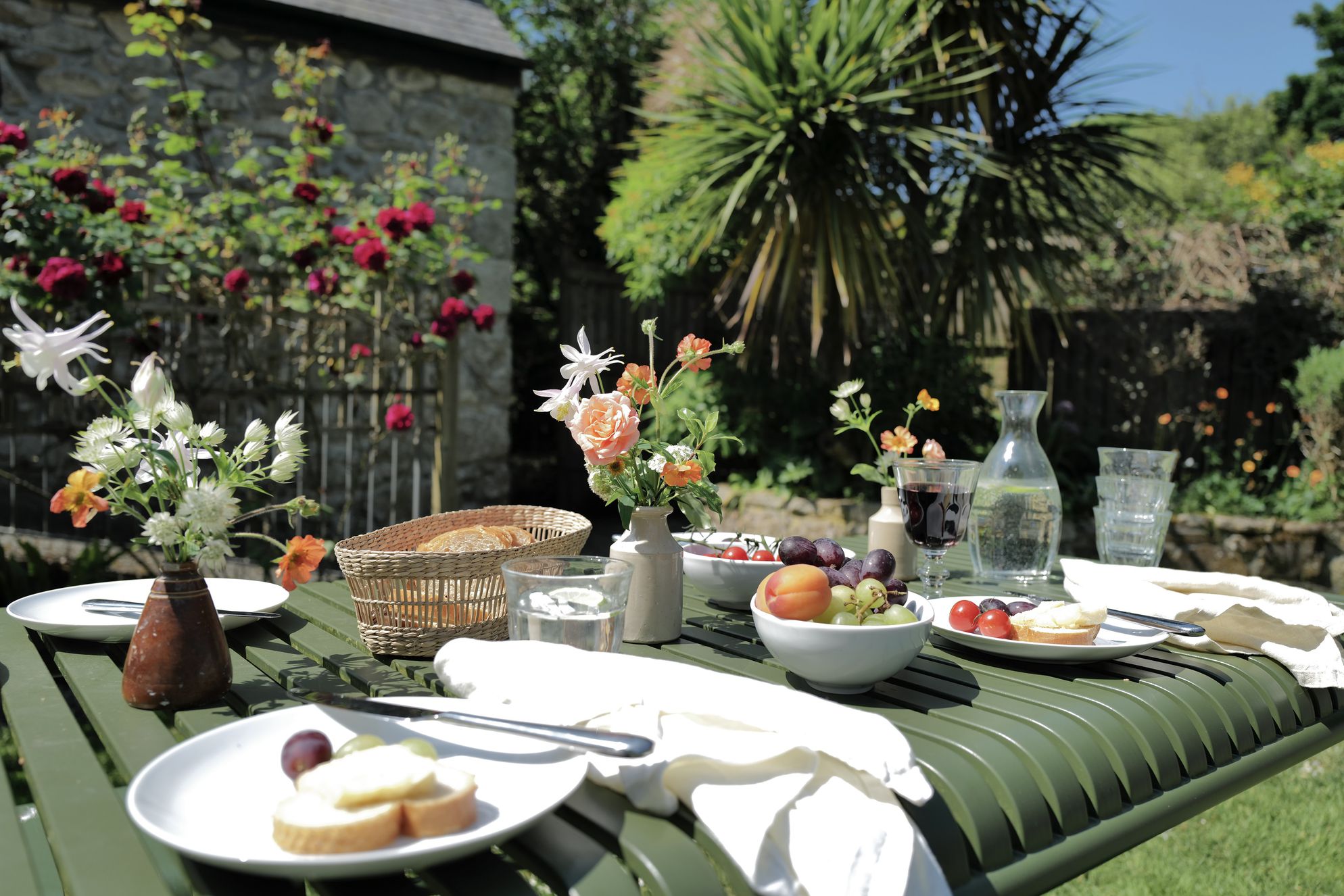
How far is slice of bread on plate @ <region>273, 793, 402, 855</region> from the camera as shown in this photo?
0.66m

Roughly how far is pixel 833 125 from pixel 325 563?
3.25 metres

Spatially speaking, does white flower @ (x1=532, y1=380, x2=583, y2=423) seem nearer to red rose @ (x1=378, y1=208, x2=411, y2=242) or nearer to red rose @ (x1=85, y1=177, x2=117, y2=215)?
red rose @ (x1=378, y1=208, x2=411, y2=242)

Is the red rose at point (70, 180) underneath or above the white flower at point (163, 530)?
above

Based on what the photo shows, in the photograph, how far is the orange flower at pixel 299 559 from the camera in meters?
1.05

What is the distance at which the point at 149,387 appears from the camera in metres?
0.94

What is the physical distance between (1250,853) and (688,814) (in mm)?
2175

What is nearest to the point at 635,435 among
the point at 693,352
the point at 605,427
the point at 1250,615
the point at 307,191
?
the point at 605,427

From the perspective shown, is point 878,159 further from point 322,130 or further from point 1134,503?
point 1134,503

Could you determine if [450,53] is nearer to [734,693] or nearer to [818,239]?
[818,239]

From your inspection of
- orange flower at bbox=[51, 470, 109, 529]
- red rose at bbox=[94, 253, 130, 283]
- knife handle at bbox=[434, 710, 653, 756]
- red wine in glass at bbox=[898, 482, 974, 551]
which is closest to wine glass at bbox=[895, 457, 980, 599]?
red wine in glass at bbox=[898, 482, 974, 551]

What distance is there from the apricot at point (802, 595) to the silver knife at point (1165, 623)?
53 centimetres

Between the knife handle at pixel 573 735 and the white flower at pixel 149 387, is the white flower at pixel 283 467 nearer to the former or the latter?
the white flower at pixel 149 387

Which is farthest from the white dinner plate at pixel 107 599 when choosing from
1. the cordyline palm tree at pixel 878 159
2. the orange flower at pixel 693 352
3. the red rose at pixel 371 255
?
the cordyline palm tree at pixel 878 159

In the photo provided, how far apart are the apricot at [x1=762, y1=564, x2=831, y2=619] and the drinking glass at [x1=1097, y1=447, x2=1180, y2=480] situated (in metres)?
0.90
